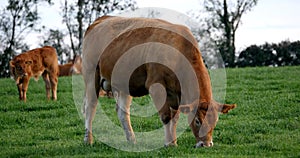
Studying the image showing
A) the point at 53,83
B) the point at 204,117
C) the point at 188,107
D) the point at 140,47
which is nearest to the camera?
the point at 188,107

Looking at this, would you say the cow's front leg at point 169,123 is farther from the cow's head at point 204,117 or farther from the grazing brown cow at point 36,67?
the grazing brown cow at point 36,67

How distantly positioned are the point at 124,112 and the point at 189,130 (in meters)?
1.49

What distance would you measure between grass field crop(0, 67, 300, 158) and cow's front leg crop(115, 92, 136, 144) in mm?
624

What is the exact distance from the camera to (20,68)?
19.1 metres

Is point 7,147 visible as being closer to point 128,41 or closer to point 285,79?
point 128,41

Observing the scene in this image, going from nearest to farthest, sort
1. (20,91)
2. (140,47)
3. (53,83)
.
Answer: (140,47), (20,91), (53,83)

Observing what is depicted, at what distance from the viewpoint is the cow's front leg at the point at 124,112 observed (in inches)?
398

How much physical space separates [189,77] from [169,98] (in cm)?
→ 52

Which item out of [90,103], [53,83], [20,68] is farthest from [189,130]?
[20,68]

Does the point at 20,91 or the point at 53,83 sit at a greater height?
the point at 53,83

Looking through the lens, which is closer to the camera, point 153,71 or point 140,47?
point 153,71

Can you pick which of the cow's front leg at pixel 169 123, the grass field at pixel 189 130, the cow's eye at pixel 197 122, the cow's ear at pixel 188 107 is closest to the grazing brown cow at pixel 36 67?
the grass field at pixel 189 130

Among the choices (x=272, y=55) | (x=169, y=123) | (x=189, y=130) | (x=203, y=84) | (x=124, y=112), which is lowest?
(x=272, y=55)

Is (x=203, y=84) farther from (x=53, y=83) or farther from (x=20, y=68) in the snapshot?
(x=20, y=68)
